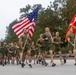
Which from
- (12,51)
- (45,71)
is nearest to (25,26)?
(12,51)

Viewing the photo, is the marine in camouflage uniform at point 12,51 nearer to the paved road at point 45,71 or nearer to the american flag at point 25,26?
the american flag at point 25,26

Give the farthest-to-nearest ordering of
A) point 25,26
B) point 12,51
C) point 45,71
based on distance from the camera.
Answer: point 12,51 < point 25,26 < point 45,71

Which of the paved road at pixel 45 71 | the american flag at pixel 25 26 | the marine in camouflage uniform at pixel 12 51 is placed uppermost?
the american flag at pixel 25 26

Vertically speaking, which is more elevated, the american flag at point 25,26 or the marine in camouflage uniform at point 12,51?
the american flag at point 25,26

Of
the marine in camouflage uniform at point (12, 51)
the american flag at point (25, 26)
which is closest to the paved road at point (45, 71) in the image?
the american flag at point (25, 26)

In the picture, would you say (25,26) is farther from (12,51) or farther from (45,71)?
(45,71)

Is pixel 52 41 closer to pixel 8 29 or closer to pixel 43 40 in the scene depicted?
pixel 43 40

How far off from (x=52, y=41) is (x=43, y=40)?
557mm

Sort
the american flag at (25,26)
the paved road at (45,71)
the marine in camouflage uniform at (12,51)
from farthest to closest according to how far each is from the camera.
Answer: the marine in camouflage uniform at (12,51), the american flag at (25,26), the paved road at (45,71)

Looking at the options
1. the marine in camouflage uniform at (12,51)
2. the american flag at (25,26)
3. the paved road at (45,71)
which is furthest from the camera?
the marine in camouflage uniform at (12,51)

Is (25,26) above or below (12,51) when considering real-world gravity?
above

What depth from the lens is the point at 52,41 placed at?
1919cm

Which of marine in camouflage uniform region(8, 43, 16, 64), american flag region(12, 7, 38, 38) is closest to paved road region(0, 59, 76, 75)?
american flag region(12, 7, 38, 38)

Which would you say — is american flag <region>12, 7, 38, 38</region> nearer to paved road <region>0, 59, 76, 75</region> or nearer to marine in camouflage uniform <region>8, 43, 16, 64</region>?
marine in camouflage uniform <region>8, 43, 16, 64</region>
